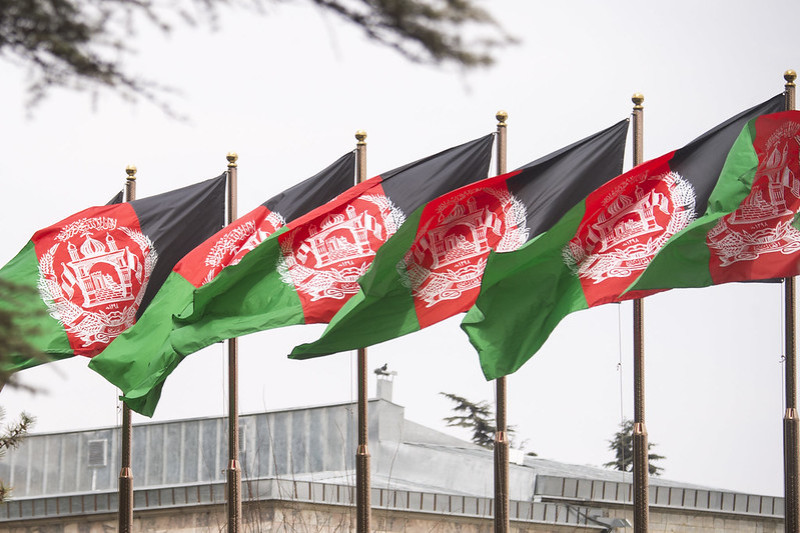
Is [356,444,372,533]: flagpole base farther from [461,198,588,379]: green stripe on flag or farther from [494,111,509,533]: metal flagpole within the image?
[461,198,588,379]: green stripe on flag

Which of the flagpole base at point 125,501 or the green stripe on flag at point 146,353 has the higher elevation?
the green stripe on flag at point 146,353

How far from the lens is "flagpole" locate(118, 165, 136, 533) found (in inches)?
842

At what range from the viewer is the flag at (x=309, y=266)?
58.9 ft

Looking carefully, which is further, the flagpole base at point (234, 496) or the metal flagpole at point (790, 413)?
the flagpole base at point (234, 496)

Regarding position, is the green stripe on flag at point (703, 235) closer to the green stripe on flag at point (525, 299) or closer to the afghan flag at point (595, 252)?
the afghan flag at point (595, 252)

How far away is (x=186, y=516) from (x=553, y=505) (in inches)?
262

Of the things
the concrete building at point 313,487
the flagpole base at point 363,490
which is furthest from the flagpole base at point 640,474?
the concrete building at point 313,487

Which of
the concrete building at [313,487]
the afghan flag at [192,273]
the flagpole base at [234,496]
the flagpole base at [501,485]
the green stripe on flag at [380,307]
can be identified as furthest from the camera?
the concrete building at [313,487]

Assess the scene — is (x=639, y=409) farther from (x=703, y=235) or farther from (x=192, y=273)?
(x=192, y=273)

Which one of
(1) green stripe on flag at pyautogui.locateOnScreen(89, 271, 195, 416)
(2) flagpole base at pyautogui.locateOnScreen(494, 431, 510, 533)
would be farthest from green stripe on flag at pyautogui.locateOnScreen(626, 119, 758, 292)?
(1) green stripe on flag at pyautogui.locateOnScreen(89, 271, 195, 416)

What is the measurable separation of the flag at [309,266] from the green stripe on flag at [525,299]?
222cm

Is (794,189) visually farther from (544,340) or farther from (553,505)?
(553,505)

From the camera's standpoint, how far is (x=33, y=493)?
32.7 meters

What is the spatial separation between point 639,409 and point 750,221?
2717mm
